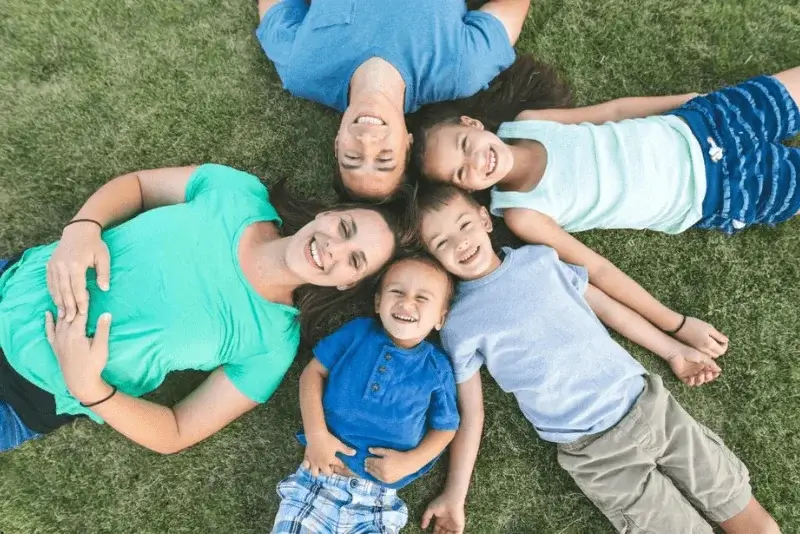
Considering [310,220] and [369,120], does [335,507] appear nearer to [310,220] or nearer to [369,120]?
[310,220]

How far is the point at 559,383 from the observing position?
2598 millimetres

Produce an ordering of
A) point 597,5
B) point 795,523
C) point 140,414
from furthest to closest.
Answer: point 597,5
point 795,523
point 140,414

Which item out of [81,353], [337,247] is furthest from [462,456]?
[81,353]

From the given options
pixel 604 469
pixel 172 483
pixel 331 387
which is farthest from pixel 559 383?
pixel 172 483

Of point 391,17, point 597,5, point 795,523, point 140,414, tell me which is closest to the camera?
point 140,414

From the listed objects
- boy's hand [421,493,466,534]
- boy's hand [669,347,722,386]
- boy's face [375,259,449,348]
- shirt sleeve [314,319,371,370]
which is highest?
boy's face [375,259,449,348]

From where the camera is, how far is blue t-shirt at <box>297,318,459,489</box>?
2.55 meters

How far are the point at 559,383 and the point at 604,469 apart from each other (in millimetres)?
451

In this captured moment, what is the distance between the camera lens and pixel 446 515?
2.78m

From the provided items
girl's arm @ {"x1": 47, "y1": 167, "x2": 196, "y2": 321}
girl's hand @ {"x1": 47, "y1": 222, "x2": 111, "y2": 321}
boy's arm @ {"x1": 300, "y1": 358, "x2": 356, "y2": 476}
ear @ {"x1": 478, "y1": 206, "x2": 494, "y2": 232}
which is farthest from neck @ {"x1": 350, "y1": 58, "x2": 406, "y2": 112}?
boy's arm @ {"x1": 300, "y1": 358, "x2": 356, "y2": 476}

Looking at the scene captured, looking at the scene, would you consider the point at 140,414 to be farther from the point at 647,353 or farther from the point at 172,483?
the point at 647,353

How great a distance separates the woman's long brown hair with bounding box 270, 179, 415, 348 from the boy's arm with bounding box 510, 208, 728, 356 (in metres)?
0.58

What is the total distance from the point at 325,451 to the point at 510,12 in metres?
2.29

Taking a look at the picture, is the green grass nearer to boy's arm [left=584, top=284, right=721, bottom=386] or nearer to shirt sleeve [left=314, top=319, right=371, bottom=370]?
boy's arm [left=584, top=284, right=721, bottom=386]
